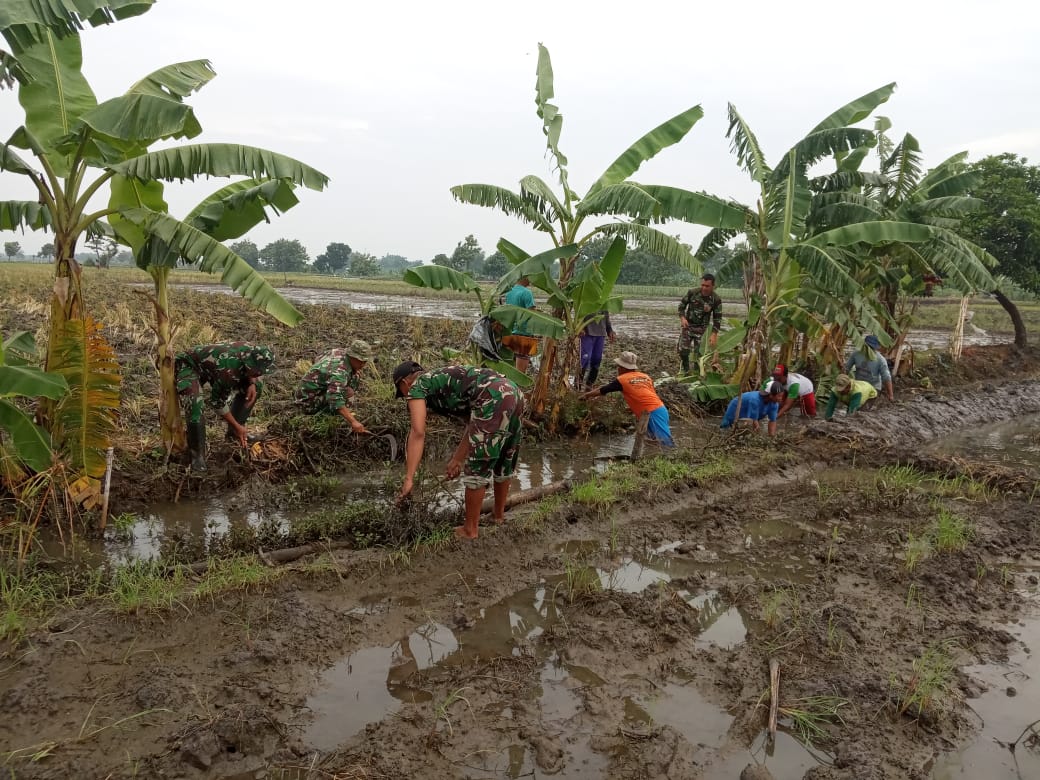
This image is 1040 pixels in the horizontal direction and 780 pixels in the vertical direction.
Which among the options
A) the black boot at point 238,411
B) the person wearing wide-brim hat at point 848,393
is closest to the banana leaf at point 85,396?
the black boot at point 238,411

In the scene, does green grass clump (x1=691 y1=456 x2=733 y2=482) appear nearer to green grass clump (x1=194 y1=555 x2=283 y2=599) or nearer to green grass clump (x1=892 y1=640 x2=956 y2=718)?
green grass clump (x1=892 y1=640 x2=956 y2=718)

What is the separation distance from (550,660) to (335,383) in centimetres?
352

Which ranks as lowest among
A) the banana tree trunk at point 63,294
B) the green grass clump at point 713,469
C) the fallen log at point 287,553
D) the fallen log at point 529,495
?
the green grass clump at point 713,469

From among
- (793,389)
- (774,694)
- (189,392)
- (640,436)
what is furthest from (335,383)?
(793,389)

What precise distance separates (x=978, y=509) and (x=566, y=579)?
4359 millimetres

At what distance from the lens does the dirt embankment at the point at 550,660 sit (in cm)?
294

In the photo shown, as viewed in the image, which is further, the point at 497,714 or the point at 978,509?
the point at 978,509

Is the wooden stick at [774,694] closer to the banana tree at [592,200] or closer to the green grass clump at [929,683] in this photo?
the green grass clump at [929,683]

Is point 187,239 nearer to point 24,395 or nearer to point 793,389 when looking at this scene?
point 24,395

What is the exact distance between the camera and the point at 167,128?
443 centimetres

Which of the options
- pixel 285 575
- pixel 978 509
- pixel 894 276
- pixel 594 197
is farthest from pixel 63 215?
pixel 894 276

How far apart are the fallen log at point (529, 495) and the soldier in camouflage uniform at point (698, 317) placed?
198 inches

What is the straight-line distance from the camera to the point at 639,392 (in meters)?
7.27

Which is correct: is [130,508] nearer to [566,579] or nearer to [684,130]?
[566,579]
